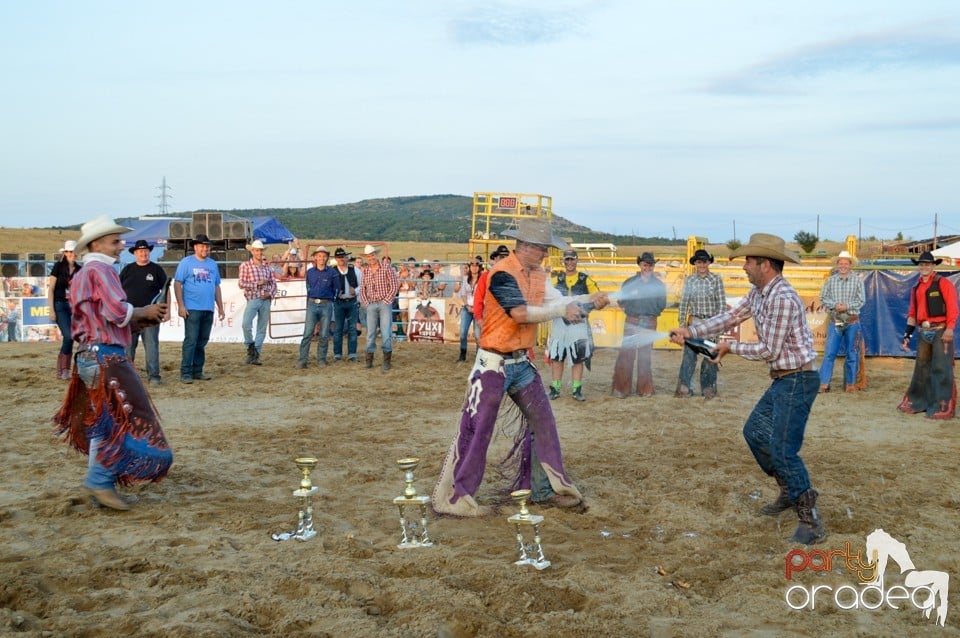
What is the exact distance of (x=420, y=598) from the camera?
4.60 metres

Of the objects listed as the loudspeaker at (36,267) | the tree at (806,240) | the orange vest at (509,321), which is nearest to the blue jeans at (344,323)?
the loudspeaker at (36,267)

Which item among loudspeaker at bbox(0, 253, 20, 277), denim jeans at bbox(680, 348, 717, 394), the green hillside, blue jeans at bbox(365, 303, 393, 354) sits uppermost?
the green hillside

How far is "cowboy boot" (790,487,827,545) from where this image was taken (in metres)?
5.68

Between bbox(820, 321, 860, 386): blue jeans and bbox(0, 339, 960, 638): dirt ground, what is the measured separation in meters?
1.87

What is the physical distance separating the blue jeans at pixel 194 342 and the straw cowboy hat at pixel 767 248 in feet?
29.9

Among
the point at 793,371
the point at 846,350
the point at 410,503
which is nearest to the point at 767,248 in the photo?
the point at 793,371

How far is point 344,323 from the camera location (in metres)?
15.8

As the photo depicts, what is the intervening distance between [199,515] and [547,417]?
254 cm

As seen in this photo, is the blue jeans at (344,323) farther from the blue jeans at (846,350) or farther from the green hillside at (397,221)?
the green hillside at (397,221)

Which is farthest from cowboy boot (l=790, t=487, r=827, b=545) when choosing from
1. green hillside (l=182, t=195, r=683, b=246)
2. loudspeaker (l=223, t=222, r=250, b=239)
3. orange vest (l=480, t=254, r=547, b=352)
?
green hillside (l=182, t=195, r=683, b=246)

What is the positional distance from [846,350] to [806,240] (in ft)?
Result: 132

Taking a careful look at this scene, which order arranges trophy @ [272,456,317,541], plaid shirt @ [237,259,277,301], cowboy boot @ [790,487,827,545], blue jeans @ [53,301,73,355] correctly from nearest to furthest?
trophy @ [272,456,317,541] → cowboy boot @ [790,487,827,545] → blue jeans @ [53,301,73,355] → plaid shirt @ [237,259,277,301]

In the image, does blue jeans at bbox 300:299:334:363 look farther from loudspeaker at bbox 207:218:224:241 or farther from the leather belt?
loudspeaker at bbox 207:218:224:241

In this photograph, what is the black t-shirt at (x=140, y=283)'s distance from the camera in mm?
11617
